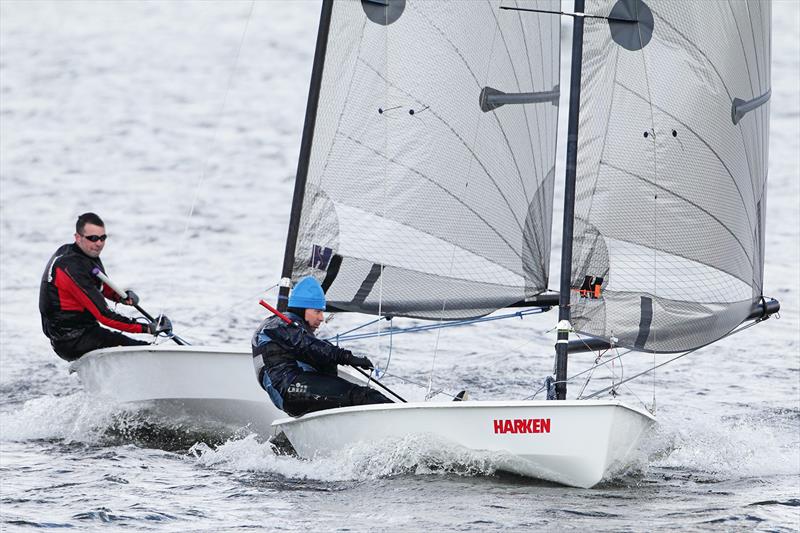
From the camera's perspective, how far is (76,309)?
31.6 feet

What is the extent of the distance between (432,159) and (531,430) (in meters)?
2.63

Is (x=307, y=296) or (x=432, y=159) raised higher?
(x=432, y=159)

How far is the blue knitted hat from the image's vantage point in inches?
323

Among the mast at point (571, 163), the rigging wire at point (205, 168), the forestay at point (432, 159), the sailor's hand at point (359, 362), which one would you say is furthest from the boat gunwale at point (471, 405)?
the rigging wire at point (205, 168)

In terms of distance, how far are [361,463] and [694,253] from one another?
2576 mm

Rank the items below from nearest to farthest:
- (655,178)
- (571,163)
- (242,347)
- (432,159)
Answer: (571,163), (655,178), (242,347), (432,159)

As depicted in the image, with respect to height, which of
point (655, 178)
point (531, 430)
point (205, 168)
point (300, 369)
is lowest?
point (531, 430)

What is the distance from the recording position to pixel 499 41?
31.0 feet

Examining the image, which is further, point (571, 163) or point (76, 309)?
point (76, 309)

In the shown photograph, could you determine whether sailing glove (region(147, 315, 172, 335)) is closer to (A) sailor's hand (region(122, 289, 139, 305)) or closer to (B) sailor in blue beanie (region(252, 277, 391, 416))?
(A) sailor's hand (region(122, 289, 139, 305))

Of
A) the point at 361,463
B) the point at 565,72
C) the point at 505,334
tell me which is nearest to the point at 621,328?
the point at 361,463

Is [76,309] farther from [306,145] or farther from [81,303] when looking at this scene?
[306,145]

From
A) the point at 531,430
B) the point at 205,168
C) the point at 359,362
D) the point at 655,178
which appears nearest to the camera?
the point at 531,430

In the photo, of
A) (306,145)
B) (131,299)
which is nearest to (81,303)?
(131,299)
